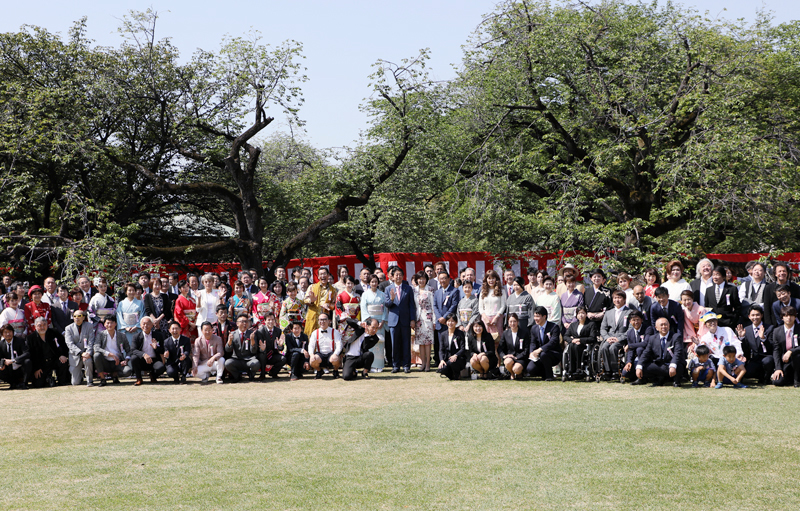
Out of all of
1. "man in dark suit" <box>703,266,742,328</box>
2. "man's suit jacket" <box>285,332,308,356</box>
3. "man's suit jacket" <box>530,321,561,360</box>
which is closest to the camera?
"man in dark suit" <box>703,266,742,328</box>

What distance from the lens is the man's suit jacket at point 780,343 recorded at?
29.9 ft

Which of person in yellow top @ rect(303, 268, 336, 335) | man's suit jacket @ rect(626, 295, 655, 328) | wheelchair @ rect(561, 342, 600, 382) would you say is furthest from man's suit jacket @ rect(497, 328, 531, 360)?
person in yellow top @ rect(303, 268, 336, 335)

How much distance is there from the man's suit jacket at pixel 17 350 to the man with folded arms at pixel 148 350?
1.46 m

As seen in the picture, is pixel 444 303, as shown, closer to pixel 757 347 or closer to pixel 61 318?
pixel 757 347

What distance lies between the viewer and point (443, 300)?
38.4ft

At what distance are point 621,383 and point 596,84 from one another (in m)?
10.3

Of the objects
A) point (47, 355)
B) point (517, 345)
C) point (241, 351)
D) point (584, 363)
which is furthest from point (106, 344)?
point (584, 363)

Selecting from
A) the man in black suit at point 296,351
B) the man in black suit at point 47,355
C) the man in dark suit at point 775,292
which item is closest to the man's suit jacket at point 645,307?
the man in dark suit at point 775,292

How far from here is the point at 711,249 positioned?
21266 millimetres

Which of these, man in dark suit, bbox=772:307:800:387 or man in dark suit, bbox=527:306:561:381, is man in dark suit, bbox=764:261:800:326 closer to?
man in dark suit, bbox=772:307:800:387

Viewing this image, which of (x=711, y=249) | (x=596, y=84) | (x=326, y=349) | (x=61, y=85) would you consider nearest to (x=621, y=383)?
(x=326, y=349)

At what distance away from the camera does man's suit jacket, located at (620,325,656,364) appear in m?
9.58

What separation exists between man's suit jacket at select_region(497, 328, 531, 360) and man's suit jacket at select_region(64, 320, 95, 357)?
603 cm

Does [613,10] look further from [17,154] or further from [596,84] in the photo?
[17,154]
